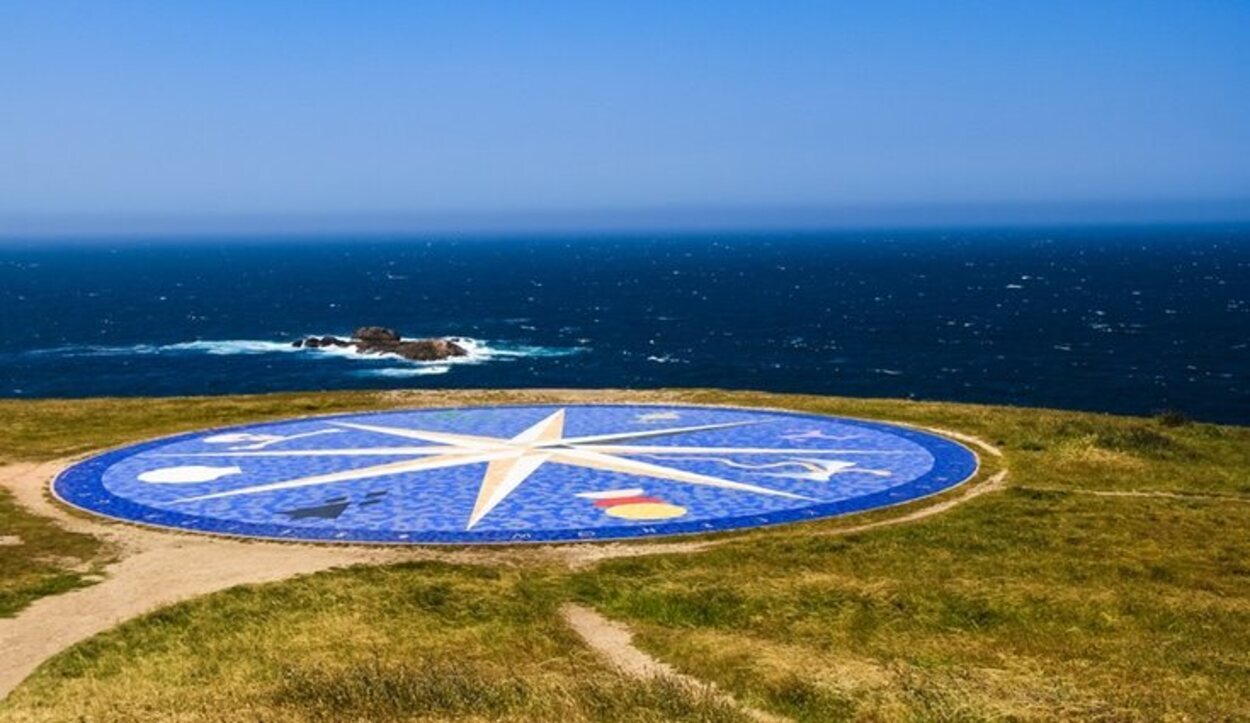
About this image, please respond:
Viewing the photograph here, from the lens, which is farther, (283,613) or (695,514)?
(695,514)

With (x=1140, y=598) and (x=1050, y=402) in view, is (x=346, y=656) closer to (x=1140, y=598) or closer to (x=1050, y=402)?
(x=1140, y=598)

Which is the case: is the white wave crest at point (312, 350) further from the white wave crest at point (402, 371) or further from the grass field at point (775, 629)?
the grass field at point (775, 629)

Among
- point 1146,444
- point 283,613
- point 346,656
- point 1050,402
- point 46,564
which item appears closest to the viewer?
point 346,656

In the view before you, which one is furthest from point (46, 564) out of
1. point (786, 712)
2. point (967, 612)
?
point (967, 612)

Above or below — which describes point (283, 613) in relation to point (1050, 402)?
above

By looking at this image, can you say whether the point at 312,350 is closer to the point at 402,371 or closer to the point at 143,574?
the point at 402,371

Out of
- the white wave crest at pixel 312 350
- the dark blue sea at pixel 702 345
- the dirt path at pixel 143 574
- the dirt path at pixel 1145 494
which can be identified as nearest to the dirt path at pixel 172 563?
the dirt path at pixel 143 574

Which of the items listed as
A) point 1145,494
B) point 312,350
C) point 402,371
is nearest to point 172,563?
point 1145,494

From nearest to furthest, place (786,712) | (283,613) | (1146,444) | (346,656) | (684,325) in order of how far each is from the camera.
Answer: (786,712) < (346,656) < (283,613) < (1146,444) < (684,325)
